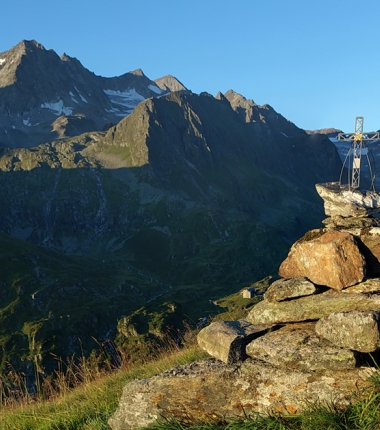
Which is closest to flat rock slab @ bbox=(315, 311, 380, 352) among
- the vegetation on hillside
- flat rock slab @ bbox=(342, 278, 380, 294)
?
the vegetation on hillside

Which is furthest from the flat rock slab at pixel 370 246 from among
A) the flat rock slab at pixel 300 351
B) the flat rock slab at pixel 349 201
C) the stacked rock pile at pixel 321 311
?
the flat rock slab at pixel 300 351

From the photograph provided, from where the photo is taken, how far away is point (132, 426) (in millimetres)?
10578

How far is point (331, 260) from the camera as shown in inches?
470

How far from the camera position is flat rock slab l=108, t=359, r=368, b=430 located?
9.66m

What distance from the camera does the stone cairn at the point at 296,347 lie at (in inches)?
385

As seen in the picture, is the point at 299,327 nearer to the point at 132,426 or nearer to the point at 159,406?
the point at 159,406

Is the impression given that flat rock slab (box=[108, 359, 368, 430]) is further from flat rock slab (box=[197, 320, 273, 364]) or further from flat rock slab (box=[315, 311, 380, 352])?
flat rock slab (box=[315, 311, 380, 352])

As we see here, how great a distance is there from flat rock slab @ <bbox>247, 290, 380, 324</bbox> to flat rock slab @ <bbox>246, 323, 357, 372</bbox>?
323mm

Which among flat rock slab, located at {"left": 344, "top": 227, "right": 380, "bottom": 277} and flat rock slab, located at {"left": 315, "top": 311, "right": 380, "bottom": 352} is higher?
flat rock slab, located at {"left": 344, "top": 227, "right": 380, "bottom": 277}

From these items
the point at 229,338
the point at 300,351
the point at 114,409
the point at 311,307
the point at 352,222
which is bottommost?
the point at 114,409

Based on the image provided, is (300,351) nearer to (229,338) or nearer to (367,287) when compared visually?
(229,338)

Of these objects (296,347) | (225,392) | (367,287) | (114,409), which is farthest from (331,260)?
(114,409)

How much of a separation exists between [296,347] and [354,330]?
5.01ft

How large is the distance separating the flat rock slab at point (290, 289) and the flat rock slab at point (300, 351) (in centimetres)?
88
